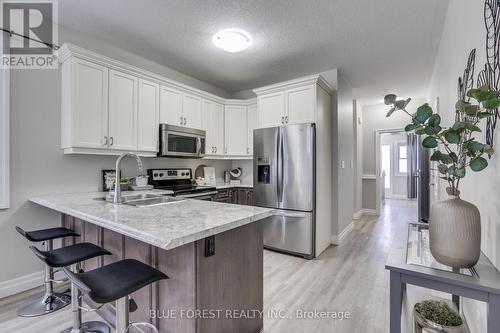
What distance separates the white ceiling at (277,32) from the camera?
7.81 ft

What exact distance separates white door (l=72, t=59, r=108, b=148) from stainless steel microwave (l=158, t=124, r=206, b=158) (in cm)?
72

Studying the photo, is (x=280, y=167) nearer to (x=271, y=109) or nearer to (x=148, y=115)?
(x=271, y=109)

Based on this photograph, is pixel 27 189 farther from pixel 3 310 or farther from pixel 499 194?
pixel 499 194

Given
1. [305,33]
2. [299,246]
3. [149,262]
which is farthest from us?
[299,246]

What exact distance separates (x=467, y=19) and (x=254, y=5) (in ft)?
5.51

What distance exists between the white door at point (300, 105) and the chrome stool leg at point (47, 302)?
311 centimetres

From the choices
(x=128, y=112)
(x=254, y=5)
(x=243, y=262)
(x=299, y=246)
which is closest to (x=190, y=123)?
(x=128, y=112)

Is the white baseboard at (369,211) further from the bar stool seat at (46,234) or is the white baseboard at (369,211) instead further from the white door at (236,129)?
the bar stool seat at (46,234)

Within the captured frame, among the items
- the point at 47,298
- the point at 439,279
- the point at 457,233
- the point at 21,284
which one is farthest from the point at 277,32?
the point at 21,284

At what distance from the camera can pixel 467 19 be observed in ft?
5.49

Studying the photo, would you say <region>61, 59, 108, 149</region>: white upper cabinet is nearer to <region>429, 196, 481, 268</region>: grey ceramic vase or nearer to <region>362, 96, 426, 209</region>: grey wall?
<region>429, 196, 481, 268</region>: grey ceramic vase

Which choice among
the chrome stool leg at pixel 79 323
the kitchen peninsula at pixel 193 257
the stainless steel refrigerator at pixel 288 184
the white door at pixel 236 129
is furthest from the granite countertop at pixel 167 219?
the white door at pixel 236 129

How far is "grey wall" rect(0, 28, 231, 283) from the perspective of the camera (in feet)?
7.81

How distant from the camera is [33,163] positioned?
2.49 meters
